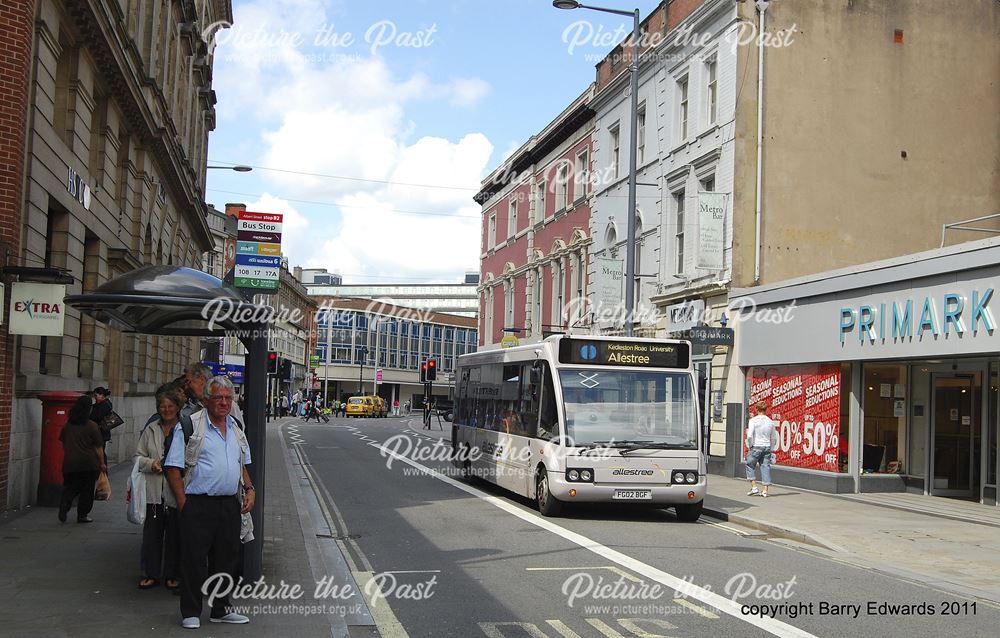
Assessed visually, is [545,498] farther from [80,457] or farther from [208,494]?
[208,494]

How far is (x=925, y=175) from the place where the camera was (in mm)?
25812

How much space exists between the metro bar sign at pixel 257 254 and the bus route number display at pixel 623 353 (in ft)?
18.8

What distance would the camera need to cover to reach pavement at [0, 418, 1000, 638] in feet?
24.6

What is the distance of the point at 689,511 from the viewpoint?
49.8ft

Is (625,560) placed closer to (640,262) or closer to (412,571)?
(412,571)

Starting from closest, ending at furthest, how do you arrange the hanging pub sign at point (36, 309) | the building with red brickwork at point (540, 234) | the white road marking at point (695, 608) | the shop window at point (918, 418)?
1. the white road marking at point (695, 608)
2. the hanging pub sign at point (36, 309)
3. the shop window at point (918, 418)
4. the building with red brickwork at point (540, 234)

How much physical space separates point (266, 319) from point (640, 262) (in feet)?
73.2

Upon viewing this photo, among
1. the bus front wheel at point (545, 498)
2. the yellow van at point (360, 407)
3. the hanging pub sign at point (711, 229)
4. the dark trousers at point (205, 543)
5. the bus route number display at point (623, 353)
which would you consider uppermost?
the hanging pub sign at point (711, 229)

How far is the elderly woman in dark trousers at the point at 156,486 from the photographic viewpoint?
8.53 metres

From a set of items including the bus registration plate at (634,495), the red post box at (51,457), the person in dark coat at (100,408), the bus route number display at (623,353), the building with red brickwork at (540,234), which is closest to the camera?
the red post box at (51,457)

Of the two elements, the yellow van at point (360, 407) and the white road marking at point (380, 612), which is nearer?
the white road marking at point (380, 612)

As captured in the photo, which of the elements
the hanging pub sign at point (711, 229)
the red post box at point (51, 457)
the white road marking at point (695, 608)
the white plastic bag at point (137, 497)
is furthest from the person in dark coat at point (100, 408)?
the hanging pub sign at point (711, 229)

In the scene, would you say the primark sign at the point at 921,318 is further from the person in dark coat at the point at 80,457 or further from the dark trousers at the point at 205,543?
the person in dark coat at the point at 80,457

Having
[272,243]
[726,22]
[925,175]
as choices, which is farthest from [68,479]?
[925,175]
